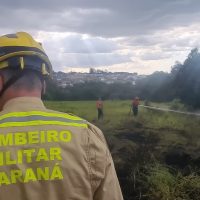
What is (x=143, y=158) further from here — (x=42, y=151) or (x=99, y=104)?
(x=99, y=104)

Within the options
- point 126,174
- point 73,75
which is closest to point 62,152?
point 126,174

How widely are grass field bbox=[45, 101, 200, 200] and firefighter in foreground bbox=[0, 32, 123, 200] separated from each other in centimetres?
410

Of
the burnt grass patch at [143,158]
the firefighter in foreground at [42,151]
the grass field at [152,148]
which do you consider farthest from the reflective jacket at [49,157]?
the burnt grass patch at [143,158]

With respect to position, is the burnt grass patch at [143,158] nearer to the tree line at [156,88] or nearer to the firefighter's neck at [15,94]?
the tree line at [156,88]

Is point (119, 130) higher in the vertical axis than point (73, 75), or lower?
lower

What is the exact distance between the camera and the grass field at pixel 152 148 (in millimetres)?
5668

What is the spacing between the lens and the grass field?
5.67 metres

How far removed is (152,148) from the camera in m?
8.70

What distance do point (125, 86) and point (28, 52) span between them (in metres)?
15.6

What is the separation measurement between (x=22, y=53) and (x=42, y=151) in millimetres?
369

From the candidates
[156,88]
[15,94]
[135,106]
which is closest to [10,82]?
[15,94]

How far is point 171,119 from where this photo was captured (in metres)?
12.7

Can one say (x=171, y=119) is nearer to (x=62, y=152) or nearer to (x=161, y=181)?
(x=161, y=181)

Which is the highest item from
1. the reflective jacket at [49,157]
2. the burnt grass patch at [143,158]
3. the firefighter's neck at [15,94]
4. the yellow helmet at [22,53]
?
the yellow helmet at [22,53]
